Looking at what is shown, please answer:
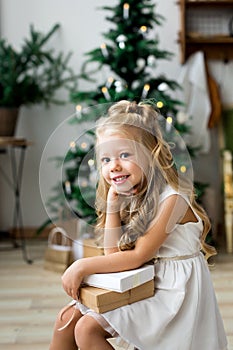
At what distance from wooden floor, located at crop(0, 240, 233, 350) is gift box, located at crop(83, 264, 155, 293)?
0.74 meters

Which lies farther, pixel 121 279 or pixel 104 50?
pixel 104 50

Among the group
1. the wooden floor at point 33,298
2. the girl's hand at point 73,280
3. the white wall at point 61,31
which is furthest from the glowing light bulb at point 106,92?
the girl's hand at point 73,280

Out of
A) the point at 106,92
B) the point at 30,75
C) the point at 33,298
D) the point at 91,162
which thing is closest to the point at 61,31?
the point at 30,75

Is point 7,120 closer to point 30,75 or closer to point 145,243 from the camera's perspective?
point 30,75

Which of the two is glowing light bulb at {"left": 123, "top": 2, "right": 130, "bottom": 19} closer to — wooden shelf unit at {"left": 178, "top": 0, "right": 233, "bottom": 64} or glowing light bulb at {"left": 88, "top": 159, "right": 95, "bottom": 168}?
wooden shelf unit at {"left": 178, "top": 0, "right": 233, "bottom": 64}

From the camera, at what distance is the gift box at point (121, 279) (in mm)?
1175

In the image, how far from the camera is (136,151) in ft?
4.00

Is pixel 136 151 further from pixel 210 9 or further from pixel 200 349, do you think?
pixel 210 9

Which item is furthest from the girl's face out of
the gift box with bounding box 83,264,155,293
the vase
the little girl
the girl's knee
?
the vase

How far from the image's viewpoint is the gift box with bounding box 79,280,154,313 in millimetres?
1168

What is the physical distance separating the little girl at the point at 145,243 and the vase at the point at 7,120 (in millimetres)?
2004

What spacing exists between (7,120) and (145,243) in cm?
214

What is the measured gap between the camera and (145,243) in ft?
4.06

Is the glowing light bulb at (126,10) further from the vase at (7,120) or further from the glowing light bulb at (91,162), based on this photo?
the glowing light bulb at (91,162)
